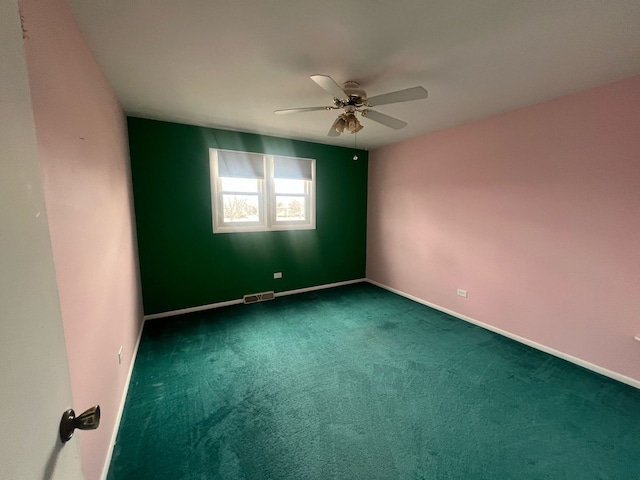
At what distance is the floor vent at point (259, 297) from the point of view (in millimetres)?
3980

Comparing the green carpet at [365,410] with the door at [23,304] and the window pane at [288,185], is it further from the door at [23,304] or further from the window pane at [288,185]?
the window pane at [288,185]

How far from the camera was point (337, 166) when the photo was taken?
454cm

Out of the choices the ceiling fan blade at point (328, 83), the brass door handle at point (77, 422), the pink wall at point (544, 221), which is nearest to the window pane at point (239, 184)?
the ceiling fan blade at point (328, 83)

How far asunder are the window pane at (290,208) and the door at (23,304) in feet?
11.7

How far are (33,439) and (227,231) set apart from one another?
3.40 metres

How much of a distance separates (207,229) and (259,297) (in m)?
1.28

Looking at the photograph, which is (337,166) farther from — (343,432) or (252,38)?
(343,432)

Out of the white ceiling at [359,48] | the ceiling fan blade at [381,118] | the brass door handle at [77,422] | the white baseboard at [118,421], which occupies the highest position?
the white ceiling at [359,48]

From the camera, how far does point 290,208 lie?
14.1 ft

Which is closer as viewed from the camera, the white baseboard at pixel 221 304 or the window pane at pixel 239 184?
the white baseboard at pixel 221 304

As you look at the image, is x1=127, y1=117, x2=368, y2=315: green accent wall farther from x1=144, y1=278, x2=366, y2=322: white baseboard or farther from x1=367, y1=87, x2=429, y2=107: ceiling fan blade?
x1=367, y1=87, x2=429, y2=107: ceiling fan blade

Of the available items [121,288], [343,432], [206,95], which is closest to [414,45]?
[206,95]

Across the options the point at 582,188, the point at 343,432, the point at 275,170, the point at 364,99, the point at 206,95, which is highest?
the point at 206,95

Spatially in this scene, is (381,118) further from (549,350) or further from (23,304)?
(549,350)
